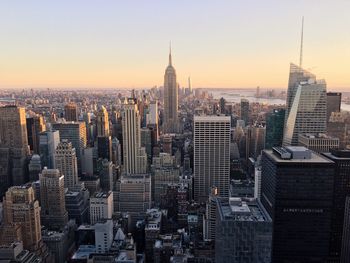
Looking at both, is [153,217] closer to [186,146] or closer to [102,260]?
[102,260]

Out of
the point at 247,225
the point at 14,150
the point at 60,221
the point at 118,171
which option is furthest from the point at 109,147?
the point at 247,225

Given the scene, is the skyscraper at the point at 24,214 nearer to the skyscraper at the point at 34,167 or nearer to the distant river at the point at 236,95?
the skyscraper at the point at 34,167

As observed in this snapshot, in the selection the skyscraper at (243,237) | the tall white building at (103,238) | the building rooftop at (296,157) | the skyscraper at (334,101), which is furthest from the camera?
the skyscraper at (334,101)

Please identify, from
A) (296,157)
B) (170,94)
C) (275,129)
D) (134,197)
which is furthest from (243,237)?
(170,94)

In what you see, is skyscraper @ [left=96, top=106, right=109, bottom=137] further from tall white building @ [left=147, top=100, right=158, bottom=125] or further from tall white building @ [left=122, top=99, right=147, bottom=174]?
tall white building @ [left=147, top=100, right=158, bottom=125]

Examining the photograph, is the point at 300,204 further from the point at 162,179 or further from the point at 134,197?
the point at 162,179

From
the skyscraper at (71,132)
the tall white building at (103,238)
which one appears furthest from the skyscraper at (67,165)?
the tall white building at (103,238)

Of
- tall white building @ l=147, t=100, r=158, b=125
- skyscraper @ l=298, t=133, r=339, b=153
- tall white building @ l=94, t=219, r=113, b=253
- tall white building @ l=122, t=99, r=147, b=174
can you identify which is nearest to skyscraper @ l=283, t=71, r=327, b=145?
skyscraper @ l=298, t=133, r=339, b=153
